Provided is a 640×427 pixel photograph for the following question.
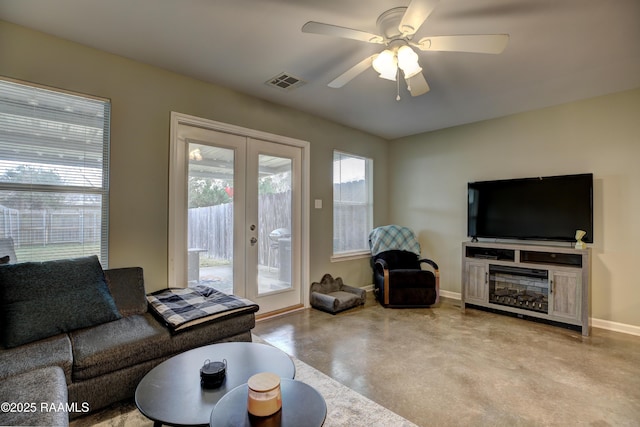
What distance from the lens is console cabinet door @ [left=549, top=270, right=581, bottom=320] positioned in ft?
10.3

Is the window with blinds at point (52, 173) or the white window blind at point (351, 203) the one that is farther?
the white window blind at point (351, 203)

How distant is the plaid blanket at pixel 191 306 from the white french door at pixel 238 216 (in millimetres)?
294

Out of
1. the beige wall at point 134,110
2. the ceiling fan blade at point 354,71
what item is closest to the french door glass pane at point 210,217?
the beige wall at point 134,110

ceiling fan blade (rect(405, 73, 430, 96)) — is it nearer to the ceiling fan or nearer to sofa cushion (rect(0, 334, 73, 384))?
the ceiling fan

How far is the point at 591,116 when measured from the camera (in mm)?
3412

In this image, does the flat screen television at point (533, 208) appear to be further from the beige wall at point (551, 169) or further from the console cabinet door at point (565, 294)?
the console cabinet door at point (565, 294)

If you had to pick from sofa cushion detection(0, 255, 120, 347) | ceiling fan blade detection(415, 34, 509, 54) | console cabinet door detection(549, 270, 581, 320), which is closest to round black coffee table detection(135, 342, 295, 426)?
sofa cushion detection(0, 255, 120, 347)

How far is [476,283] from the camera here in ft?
12.6

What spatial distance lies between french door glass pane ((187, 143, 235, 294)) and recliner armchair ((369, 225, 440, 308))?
78.1 inches

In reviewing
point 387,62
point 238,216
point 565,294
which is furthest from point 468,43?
point 565,294

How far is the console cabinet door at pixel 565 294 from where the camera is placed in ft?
10.3

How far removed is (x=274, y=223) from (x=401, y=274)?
69.3 inches

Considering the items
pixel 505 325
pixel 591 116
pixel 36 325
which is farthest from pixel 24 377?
pixel 591 116

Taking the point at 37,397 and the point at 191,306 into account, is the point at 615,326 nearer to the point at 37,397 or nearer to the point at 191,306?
the point at 191,306
